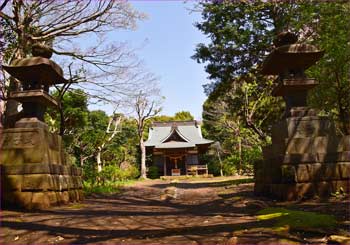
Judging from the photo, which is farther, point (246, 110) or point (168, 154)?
point (168, 154)

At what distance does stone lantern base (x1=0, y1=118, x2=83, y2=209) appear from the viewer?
6.60 m

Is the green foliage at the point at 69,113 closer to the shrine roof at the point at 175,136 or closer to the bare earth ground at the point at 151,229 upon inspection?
the bare earth ground at the point at 151,229

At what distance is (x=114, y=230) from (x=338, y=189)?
510 cm

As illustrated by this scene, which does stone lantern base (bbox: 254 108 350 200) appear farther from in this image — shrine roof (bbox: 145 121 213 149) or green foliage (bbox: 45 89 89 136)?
shrine roof (bbox: 145 121 213 149)

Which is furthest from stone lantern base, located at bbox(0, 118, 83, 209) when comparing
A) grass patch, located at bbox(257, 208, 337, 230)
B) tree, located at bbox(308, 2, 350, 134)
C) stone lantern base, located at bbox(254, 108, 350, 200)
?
tree, located at bbox(308, 2, 350, 134)

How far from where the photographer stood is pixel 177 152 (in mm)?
35219

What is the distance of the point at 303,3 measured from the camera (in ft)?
38.1

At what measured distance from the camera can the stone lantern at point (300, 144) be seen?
22.4 feet

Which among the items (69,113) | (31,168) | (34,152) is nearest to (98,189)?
(69,113)

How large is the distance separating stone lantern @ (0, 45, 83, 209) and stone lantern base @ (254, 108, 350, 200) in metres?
5.18

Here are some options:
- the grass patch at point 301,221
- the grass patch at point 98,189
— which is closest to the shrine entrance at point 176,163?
the grass patch at point 98,189

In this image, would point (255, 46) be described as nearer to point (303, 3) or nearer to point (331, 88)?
point (303, 3)

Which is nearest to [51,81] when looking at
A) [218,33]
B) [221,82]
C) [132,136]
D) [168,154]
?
[218,33]

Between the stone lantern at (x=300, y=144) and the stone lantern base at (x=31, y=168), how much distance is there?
203 inches
